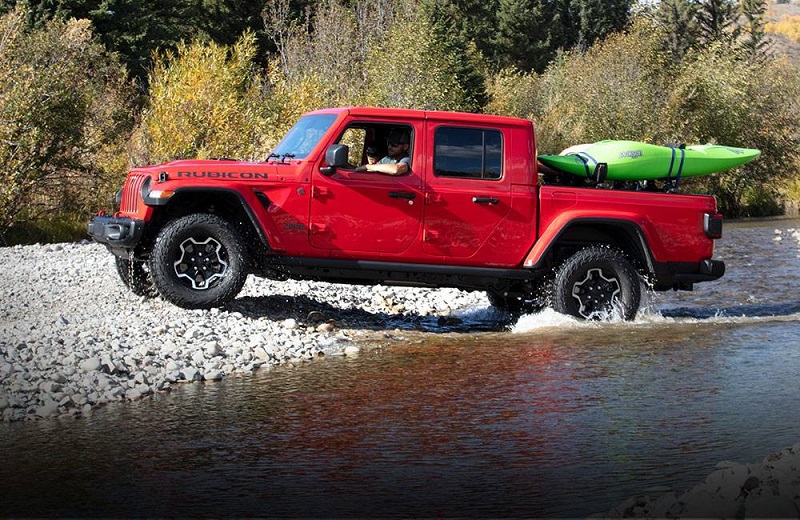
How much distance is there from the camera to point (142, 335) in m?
8.44

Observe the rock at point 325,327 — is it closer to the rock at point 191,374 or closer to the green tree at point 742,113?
the rock at point 191,374

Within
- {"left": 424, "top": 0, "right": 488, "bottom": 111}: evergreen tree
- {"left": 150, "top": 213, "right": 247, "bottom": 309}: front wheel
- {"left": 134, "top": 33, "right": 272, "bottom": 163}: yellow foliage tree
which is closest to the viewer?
{"left": 150, "top": 213, "right": 247, "bottom": 309}: front wheel

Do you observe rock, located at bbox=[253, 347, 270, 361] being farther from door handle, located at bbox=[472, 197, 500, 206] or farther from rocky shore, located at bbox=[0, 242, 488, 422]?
door handle, located at bbox=[472, 197, 500, 206]

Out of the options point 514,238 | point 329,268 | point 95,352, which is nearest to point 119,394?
point 95,352

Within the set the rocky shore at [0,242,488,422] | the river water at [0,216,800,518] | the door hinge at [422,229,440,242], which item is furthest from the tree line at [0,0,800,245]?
the river water at [0,216,800,518]

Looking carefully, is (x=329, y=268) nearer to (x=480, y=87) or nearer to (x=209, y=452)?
(x=209, y=452)

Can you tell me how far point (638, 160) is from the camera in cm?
1016

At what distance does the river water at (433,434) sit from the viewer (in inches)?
199

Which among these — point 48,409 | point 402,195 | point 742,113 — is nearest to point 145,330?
point 48,409

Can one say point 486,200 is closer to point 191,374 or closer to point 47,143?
point 191,374

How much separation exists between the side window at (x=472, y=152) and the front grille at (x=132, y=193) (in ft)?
8.81

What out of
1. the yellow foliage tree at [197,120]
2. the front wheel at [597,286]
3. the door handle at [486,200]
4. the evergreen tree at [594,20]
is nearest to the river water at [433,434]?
the front wheel at [597,286]

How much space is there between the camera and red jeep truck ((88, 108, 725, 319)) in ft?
30.0

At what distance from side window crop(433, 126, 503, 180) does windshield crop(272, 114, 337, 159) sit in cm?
106
